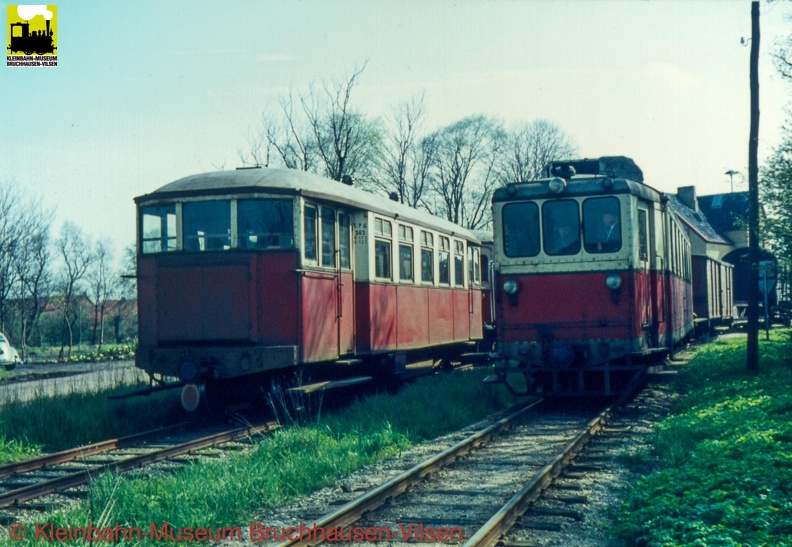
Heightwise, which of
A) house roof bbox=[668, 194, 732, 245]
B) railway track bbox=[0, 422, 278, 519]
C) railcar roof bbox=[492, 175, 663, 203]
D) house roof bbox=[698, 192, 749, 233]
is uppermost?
house roof bbox=[698, 192, 749, 233]

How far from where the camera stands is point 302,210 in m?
10.9

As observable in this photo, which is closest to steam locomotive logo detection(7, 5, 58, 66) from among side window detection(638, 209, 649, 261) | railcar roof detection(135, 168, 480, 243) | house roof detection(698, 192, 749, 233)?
railcar roof detection(135, 168, 480, 243)

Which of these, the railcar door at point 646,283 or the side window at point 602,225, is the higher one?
the side window at point 602,225

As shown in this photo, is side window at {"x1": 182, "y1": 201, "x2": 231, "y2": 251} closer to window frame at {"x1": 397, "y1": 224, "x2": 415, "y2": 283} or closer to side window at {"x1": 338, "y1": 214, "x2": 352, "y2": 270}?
side window at {"x1": 338, "y1": 214, "x2": 352, "y2": 270}

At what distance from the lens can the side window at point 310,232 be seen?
36.1 ft

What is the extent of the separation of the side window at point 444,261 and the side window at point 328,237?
4.51m

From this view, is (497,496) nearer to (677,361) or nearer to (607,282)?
(607,282)

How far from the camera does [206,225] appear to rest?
36.0 feet

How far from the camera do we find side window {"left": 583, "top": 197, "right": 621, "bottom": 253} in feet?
37.0

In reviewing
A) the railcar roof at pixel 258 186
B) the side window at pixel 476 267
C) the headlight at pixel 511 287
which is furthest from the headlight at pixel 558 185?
the side window at pixel 476 267

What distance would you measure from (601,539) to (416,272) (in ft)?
30.7

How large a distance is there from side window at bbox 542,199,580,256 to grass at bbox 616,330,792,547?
2.71 meters

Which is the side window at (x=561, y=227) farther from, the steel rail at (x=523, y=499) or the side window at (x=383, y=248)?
the steel rail at (x=523, y=499)

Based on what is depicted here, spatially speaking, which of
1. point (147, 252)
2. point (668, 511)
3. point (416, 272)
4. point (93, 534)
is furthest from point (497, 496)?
point (416, 272)
